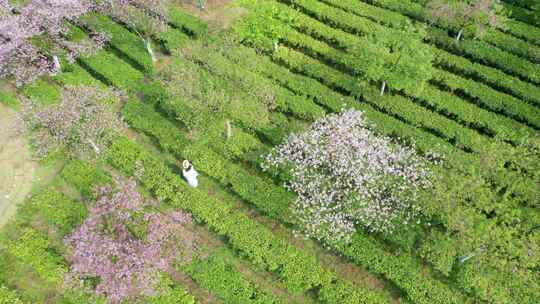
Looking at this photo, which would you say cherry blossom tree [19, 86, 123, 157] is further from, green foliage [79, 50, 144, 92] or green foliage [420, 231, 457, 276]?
green foliage [420, 231, 457, 276]

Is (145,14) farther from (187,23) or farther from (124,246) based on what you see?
(124,246)

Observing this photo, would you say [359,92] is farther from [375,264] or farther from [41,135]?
[41,135]

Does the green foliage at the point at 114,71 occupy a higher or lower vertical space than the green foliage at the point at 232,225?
higher

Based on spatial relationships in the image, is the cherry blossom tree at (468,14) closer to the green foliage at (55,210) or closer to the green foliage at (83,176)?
the green foliage at (83,176)

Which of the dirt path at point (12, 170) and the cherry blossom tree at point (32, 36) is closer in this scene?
the dirt path at point (12, 170)

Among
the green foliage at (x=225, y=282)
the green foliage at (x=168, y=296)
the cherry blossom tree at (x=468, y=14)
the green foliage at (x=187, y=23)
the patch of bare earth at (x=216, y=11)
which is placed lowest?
the green foliage at (x=168, y=296)

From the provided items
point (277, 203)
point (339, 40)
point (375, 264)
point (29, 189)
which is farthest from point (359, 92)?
point (29, 189)

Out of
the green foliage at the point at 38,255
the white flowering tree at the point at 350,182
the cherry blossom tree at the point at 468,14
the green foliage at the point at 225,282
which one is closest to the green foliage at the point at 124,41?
the green foliage at the point at 38,255

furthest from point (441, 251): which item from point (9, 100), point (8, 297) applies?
point (9, 100)
